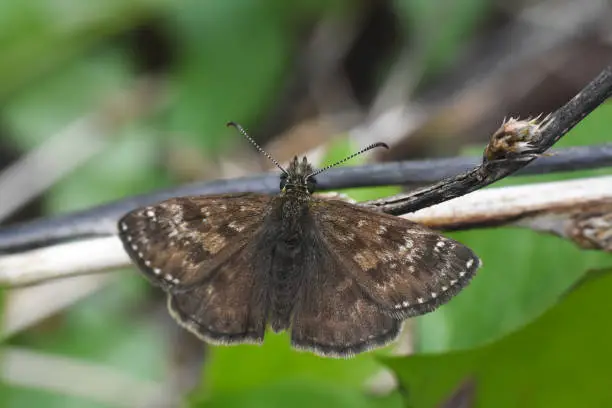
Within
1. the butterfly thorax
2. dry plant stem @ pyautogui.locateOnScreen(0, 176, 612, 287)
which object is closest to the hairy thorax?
the butterfly thorax

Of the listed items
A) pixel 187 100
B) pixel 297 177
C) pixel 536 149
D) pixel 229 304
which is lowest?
pixel 536 149

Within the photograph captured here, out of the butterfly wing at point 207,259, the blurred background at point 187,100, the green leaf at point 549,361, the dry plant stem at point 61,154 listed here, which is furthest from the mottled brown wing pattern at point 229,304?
the dry plant stem at point 61,154

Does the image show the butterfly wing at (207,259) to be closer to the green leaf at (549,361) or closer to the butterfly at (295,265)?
the butterfly at (295,265)

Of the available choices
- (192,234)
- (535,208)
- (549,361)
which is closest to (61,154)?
(192,234)

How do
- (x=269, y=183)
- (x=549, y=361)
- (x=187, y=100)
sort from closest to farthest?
(x=549, y=361) → (x=269, y=183) → (x=187, y=100)

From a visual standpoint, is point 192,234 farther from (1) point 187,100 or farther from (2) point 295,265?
(1) point 187,100

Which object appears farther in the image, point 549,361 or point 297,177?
point 297,177
